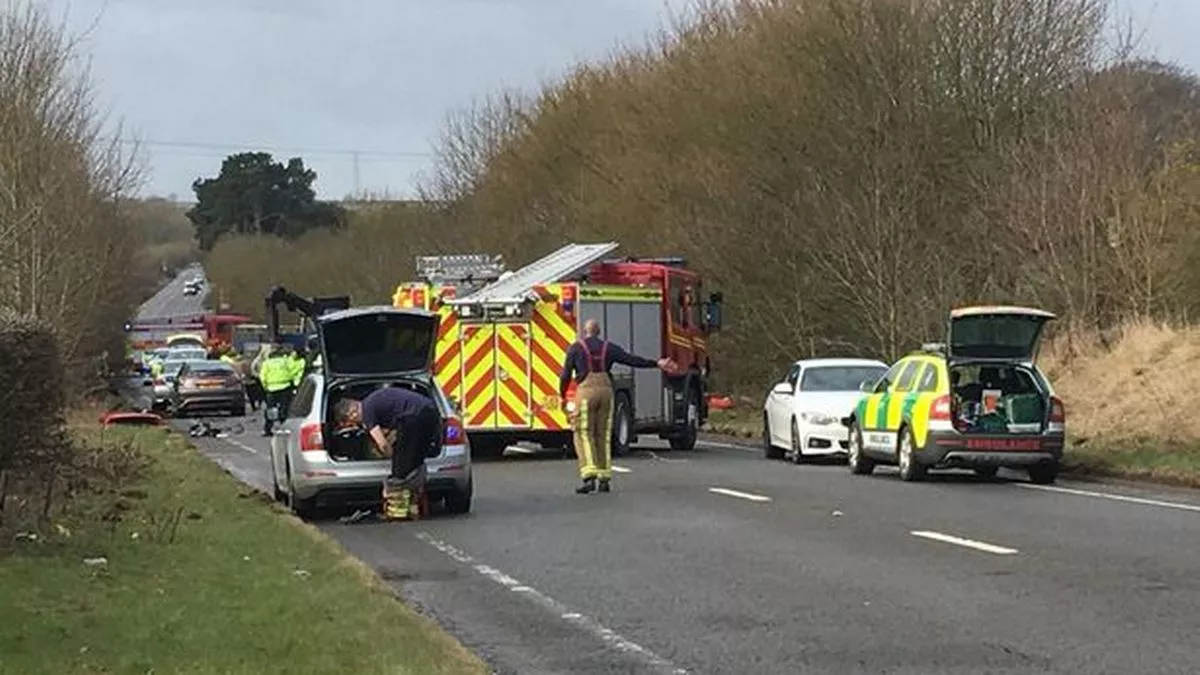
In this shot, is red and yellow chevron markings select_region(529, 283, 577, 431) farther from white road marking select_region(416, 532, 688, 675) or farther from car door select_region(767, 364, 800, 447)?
white road marking select_region(416, 532, 688, 675)

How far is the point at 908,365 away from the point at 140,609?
13.9m

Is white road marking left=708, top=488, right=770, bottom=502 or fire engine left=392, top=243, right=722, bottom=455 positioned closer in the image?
white road marking left=708, top=488, right=770, bottom=502

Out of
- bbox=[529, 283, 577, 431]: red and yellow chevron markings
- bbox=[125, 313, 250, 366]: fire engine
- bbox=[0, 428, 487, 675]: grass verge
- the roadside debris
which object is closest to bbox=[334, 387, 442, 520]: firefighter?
bbox=[0, 428, 487, 675]: grass verge

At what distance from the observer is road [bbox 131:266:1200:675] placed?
9.71 meters

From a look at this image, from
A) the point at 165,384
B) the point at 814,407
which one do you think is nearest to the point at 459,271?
the point at 814,407

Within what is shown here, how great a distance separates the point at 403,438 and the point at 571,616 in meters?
6.42

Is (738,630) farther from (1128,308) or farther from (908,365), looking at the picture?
(1128,308)

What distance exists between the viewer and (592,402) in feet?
67.1

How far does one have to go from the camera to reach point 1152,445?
24516 mm

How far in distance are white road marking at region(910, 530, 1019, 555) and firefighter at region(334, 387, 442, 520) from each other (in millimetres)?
4650

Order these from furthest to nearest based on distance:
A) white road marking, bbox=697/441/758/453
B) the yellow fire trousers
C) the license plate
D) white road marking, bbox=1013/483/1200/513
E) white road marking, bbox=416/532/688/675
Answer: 1. white road marking, bbox=697/441/758/453
2. the license plate
3. the yellow fire trousers
4. white road marking, bbox=1013/483/1200/513
5. white road marking, bbox=416/532/688/675

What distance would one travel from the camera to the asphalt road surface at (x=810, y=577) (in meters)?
9.72

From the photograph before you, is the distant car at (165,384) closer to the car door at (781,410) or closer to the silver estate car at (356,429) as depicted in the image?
the car door at (781,410)

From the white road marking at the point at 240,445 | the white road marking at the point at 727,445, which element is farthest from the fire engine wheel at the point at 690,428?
the white road marking at the point at 240,445
